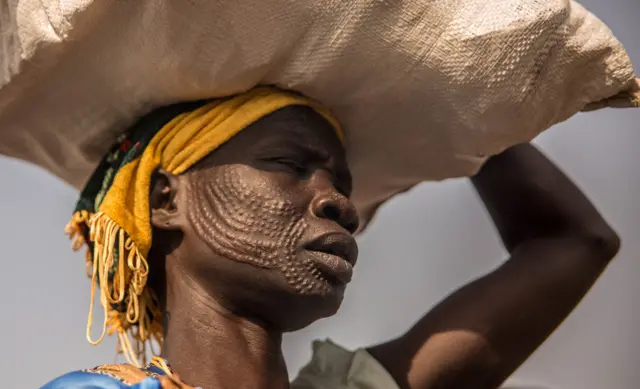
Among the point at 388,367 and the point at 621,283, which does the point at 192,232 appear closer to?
→ the point at 388,367

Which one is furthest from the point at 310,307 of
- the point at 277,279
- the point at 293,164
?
the point at 293,164

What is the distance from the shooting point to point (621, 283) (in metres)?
1.97

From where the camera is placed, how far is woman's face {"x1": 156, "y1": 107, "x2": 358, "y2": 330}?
4.20 ft

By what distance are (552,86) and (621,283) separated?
75 centimetres

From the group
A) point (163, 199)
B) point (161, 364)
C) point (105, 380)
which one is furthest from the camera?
point (163, 199)

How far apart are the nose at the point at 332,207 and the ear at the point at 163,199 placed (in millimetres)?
194

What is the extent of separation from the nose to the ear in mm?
194

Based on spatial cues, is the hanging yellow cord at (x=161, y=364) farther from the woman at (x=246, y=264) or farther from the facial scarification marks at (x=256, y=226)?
the facial scarification marks at (x=256, y=226)

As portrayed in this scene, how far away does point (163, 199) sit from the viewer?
1379 mm

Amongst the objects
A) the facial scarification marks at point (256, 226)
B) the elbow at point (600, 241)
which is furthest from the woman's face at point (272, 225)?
the elbow at point (600, 241)

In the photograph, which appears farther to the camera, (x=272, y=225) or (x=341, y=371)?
(x=341, y=371)

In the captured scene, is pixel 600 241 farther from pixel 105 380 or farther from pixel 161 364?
pixel 105 380

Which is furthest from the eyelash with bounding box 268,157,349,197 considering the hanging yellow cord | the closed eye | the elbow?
the elbow

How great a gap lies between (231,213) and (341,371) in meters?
0.36
